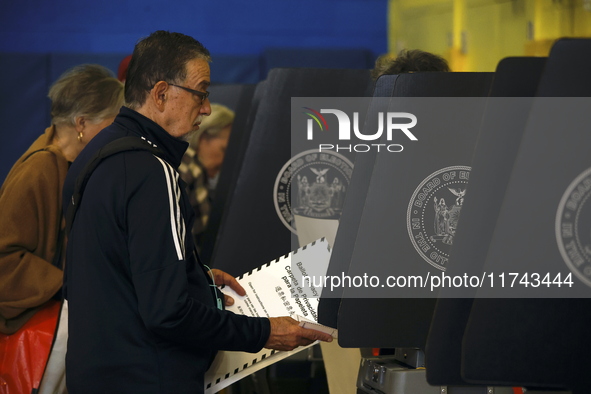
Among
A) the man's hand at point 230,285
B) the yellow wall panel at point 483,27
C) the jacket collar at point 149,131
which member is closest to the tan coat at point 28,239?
the man's hand at point 230,285

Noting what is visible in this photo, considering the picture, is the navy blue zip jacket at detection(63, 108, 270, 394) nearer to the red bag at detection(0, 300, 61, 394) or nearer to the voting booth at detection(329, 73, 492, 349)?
the voting booth at detection(329, 73, 492, 349)

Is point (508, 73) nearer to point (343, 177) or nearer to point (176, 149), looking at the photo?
point (176, 149)

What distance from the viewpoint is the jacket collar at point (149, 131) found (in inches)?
63.4

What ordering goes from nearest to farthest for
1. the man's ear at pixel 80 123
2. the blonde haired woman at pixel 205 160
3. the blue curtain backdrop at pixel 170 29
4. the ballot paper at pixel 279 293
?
the ballot paper at pixel 279 293 → the man's ear at pixel 80 123 → the blonde haired woman at pixel 205 160 → the blue curtain backdrop at pixel 170 29

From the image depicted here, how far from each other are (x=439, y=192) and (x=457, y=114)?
0.17m

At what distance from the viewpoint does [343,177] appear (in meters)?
2.48

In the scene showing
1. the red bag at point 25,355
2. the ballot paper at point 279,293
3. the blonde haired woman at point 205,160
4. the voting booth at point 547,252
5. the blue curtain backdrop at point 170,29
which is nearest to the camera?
the voting booth at point 547,252

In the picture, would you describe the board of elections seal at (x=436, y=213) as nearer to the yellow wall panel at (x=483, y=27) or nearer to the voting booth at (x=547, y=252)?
the voting booth at (x=547, y=252)

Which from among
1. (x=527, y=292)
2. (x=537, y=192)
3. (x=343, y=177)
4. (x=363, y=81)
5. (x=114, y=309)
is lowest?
(x=114, y=309)

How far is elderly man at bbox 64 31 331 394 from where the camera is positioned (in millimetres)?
1496

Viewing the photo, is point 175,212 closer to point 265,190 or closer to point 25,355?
point 25,355

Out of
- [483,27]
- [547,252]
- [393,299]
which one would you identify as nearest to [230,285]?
[393,299]

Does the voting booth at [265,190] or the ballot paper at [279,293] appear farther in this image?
the voting booth at [265,190]

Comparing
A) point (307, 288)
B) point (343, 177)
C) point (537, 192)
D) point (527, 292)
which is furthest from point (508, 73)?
point (343, 177)
